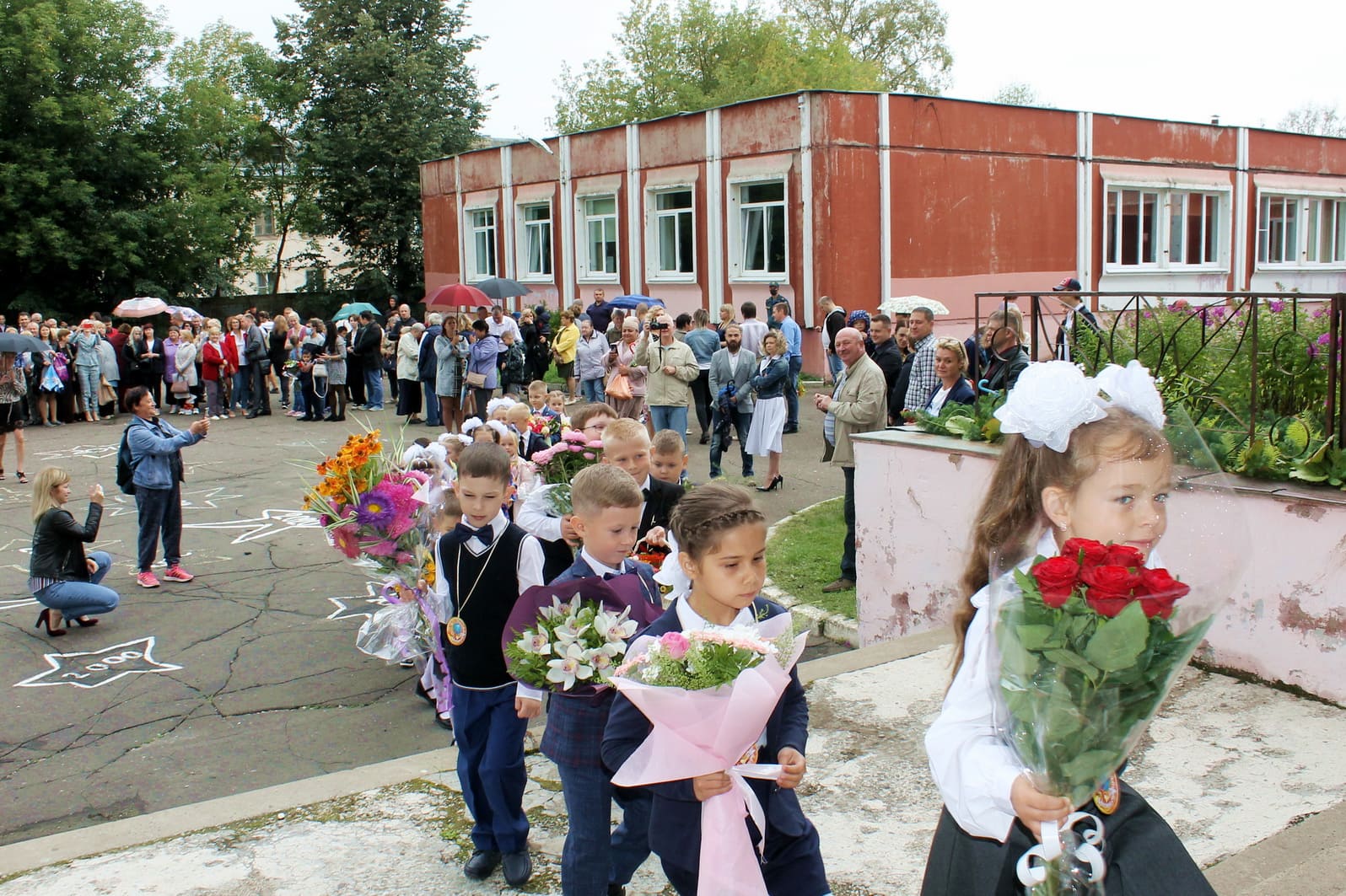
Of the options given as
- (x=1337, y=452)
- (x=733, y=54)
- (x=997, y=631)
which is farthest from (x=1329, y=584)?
(x=733, y=54)

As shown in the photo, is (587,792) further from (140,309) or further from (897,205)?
(140,309)

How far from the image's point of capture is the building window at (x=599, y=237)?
2902 cm

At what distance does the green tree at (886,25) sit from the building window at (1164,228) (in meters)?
32.5

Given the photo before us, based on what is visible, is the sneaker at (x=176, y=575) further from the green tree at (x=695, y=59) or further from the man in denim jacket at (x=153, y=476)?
the green tree at (x=695, y=59)

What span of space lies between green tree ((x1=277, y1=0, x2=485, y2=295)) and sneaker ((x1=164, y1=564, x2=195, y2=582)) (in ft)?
106

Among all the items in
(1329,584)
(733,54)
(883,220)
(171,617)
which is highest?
(733,54)

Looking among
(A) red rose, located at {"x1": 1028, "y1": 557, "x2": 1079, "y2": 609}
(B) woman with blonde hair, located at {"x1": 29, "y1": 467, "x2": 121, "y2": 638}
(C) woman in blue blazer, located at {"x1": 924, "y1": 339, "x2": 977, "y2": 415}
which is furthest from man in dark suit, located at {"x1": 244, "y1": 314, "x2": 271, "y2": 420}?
(A) red rose, located at {"x1": 1028, "y1": 557, "x2": 1079, "y2": 609}

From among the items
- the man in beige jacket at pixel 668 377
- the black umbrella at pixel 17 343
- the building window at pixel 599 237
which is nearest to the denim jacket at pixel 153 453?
the man in beige jacket at pixel 668 377

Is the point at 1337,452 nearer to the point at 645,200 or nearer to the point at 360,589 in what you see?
the point at 360,589

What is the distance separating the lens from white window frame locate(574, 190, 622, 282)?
2888 cm

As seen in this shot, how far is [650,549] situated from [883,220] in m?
19.3

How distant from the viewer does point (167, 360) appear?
22.3 metres

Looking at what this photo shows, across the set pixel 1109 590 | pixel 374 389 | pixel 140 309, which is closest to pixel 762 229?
pixel 374 389

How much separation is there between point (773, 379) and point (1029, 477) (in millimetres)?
10356
